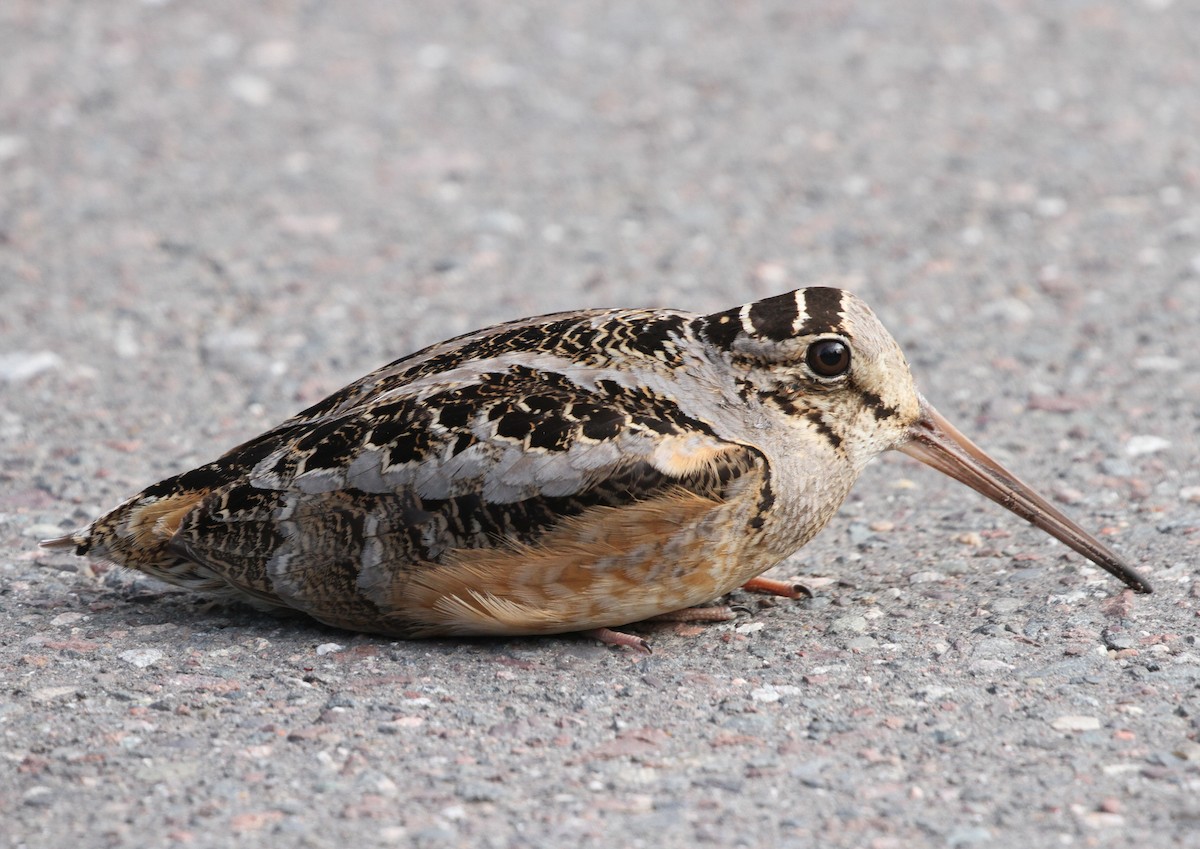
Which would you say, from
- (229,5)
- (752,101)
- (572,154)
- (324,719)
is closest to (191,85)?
(229,5)

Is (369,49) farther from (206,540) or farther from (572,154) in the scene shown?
(206,540)

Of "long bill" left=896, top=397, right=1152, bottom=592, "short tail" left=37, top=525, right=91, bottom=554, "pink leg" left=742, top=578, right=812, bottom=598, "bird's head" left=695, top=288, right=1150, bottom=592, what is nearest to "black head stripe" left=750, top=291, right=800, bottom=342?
"bird's head" left=695, top=288, right=1150, bottom=592

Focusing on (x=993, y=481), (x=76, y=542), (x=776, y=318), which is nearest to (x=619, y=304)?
(x=993, y=481)

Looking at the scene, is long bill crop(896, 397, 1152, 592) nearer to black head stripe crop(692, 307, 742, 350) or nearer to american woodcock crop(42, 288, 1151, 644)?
american woodcock crop(42, 288, 1151, 644)

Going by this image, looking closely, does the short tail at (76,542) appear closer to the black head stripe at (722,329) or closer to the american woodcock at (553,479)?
the american woodcock at (553,479)

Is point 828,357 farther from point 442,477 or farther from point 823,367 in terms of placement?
point 442,477

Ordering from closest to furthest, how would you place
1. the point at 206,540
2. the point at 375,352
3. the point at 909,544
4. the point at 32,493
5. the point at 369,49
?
the point at 206,540 < the point at 909,544 < the point at 32,493 < the point at 375,352 < the point at 369,49
